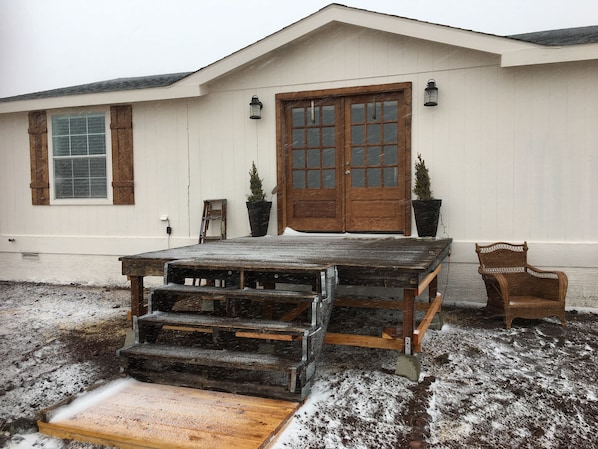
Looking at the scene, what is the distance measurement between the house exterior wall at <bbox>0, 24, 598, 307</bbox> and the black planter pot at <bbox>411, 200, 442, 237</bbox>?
0.86 ft

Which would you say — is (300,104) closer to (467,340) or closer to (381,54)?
(381,54)

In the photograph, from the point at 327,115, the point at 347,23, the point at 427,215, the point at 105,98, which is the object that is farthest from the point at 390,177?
the point at 105,98

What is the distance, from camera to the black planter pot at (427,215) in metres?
5.66

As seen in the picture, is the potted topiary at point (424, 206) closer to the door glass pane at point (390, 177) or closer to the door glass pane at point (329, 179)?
the door glass pane at point (390, 177)

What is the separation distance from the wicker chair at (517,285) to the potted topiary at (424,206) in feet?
1.90

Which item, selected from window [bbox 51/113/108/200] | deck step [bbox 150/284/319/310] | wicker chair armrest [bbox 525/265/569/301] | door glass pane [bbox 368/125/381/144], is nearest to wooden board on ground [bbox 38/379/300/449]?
deck step [bbox 150/284/319/310]

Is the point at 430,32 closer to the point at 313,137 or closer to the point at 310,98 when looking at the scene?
the point at 310,98

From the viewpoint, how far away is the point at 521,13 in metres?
37.5

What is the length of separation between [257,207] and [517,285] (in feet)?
10.3

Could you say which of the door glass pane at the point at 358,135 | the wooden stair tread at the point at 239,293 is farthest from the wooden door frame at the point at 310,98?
the wooden stair tread at the point at 239,293

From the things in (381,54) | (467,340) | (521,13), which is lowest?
(467,340)

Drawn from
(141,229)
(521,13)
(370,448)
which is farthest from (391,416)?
(521,13)

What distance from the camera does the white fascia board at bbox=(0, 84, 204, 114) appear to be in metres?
6.58

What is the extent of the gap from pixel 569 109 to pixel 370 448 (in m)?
4.56
